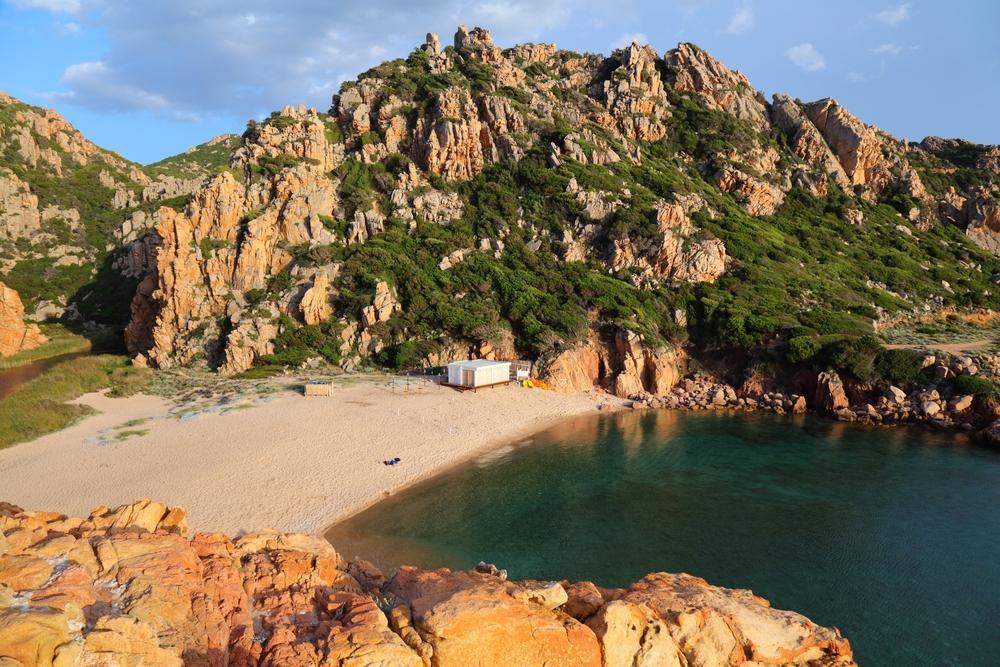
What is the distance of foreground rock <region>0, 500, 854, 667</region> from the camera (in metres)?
6.44

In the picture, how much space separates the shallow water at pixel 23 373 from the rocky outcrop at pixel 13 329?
12.0ft

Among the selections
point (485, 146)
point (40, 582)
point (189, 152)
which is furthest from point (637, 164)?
point (189, 152)

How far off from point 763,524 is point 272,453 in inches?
830

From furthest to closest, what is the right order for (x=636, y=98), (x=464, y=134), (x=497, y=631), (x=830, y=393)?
(x=636, y=98) < (x=464, y=134) < (x=830, y=393) < (x=497, y=631)

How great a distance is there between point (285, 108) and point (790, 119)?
201ft

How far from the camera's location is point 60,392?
32.3 meters

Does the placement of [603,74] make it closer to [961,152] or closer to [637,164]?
[637,164]

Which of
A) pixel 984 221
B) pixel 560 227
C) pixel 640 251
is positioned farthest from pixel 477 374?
pixel 984 221

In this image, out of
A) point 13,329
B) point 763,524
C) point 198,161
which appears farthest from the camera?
point 198,161

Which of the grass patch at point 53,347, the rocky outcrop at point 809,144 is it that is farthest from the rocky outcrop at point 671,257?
the grass patch at point 53,347

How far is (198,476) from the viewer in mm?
21594

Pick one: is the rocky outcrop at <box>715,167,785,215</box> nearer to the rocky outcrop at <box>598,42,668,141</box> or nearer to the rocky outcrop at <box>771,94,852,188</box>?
the rocky outcrop at <box>598,42,668,141</box>

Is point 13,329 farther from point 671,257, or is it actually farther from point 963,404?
point 963,404

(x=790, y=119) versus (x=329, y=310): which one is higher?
(x=790, y=119)
